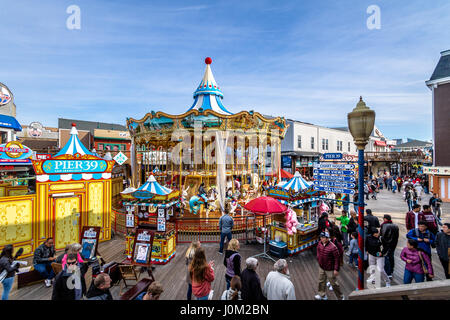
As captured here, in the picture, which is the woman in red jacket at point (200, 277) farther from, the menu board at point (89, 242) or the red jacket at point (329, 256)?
the menu board at point (89, 242)

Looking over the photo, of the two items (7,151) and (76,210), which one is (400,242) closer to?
(76,210)

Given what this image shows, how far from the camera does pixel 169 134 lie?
12133 mm

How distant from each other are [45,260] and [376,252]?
26.9ft

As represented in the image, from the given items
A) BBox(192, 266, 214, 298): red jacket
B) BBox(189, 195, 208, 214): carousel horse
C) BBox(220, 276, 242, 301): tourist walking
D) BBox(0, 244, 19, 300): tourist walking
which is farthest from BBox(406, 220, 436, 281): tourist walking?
BBox(0, 244, 19, 300): tourist walking

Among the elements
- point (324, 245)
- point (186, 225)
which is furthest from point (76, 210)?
point (324, 245)

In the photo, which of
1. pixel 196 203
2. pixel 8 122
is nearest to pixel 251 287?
pixel 196 203

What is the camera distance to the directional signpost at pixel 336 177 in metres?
4.52

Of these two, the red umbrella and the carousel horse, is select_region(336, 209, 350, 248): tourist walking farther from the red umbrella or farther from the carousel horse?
the carousel horse

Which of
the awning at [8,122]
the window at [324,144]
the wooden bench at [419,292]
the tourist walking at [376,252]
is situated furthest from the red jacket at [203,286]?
the window at [324,144]

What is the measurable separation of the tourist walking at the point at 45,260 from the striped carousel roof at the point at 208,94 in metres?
9.67
